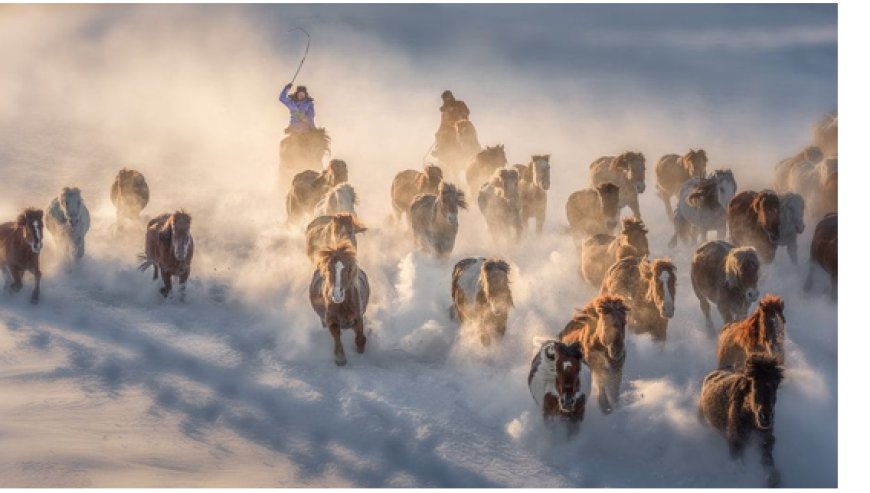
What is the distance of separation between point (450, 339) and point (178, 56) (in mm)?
19677

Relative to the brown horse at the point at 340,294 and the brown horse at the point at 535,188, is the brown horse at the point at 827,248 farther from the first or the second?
the brown horse at the point at 340,294

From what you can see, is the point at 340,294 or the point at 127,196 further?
the point at 127,196

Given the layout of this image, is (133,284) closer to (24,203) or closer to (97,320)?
(97,320)

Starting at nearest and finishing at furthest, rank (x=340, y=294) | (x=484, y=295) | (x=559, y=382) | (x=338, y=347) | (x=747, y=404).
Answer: (x=747, y=404), (x=559, y=382), (x=340, y=294), (x=484, y=295), (x=338, y=347)

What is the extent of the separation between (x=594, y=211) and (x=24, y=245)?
381 inches

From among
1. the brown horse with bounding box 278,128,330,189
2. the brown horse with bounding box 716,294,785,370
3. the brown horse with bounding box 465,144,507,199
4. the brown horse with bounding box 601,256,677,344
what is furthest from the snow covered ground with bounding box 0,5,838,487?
the brown horse with bounding box 465,144,507,199

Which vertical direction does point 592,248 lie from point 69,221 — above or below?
below

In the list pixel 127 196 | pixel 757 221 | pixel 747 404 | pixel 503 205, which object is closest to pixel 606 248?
pixel 757 221

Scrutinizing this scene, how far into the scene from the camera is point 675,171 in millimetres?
17547

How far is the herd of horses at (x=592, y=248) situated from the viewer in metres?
9.37

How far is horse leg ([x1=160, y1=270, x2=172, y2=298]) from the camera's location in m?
14.3

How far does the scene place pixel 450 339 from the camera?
493 inches

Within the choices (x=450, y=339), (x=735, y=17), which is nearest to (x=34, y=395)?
(x=450, y=339)

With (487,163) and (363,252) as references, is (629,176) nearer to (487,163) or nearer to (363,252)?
(487,163)
